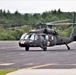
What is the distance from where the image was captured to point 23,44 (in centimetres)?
4291

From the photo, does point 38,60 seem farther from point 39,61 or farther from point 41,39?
point 41,39

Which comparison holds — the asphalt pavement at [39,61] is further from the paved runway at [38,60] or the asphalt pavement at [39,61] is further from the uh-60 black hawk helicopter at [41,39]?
the uh-60 black hawk helicopter at [41,39]

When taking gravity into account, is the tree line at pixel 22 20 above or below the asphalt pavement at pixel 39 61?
below

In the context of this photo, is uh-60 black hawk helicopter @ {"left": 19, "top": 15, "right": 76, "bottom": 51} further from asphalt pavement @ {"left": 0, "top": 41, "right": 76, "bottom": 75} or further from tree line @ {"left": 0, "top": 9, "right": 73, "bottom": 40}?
tree line @ {"left": 0, "top": 9, "right": 73, "bottom": 40}

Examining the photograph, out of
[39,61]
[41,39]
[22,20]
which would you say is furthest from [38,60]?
[22,20]

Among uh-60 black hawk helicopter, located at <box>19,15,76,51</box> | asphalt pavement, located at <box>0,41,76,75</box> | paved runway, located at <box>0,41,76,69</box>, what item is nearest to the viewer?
asphalt pavement, located at <box>0,41,76,75</box>

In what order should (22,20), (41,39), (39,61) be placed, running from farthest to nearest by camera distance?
(22,20), (41,39), (39,61)

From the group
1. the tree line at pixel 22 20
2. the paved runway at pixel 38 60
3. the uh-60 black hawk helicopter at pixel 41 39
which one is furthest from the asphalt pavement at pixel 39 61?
the tree line at pixel 22 20

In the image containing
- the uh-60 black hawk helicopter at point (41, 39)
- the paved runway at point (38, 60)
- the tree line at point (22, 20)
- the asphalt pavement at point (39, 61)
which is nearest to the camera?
the asphalt pavement at point (39, 61)

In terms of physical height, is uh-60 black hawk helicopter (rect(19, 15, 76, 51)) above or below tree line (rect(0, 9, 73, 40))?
above

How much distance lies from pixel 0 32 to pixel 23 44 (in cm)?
7063

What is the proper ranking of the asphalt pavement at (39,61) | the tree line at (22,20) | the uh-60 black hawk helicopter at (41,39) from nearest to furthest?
the asphalt pavement at (39,61), the uh-60 black hawk helicopter at (41,39), the tree line at (22,20)

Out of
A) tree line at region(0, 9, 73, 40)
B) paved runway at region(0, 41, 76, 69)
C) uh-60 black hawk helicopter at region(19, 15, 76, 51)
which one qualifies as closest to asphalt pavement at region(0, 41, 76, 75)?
paved runway at region(0, 41, 76, 69)

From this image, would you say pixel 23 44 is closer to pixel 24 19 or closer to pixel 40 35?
pixel 40 35
